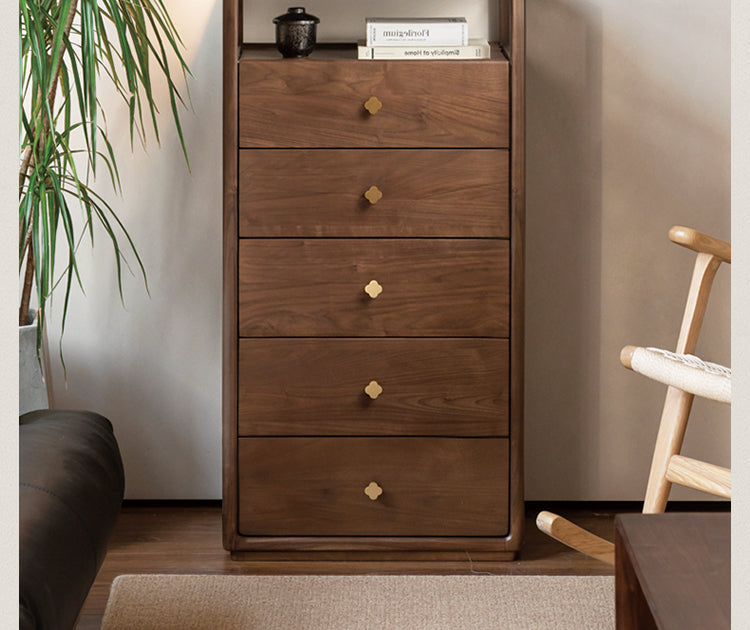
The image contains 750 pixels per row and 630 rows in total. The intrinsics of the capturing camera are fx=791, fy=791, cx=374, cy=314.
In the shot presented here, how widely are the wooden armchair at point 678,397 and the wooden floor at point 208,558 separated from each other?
0.92 ft

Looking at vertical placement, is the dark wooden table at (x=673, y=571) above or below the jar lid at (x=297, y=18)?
below

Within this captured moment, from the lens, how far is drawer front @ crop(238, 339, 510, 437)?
1.69 metres

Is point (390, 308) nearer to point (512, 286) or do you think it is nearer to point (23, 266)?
point (512, 286)

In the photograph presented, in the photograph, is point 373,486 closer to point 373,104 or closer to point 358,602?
point 358,602

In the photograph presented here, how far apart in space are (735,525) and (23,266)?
1.87 m

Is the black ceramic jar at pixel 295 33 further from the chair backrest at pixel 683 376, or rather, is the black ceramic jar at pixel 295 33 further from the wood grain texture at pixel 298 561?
the wood grain texture at pixel 298 561

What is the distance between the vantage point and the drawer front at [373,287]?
1669 mm

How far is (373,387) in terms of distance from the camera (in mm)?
1697

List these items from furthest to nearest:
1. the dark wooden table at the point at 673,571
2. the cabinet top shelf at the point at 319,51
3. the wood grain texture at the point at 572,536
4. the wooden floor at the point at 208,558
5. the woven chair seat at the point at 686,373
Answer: the cabinet top shelf at the point at 319,51 < the wooden floor at the point at 208,558 < the wood grain texture at the point at 572,536 < the woven chair seat at the point at 686,373 < the dark wooden table at the point at 673,571

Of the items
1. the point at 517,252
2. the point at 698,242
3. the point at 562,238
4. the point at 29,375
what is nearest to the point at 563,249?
the point at 562,238

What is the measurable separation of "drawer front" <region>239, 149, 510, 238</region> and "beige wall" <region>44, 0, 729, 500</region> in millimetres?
381

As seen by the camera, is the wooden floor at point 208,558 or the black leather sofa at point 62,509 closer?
the black leather sofa at point 62,509

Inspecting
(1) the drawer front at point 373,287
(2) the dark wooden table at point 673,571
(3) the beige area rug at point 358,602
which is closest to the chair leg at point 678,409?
(3) the beige area rug at point 358,602

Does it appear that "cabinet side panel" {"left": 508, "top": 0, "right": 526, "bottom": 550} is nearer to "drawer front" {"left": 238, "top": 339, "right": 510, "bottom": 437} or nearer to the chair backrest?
"drawer front" {"left": 238, "top": 339, "right": 510, "bottom": 437}
